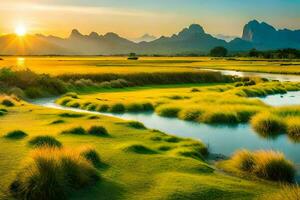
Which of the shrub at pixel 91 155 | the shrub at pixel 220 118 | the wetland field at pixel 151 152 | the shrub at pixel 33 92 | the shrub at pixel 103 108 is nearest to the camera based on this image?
the wetland field at pixel 151 152

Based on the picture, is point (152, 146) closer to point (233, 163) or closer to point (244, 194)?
point (233, 163)

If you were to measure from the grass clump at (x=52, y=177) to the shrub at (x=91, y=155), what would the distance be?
1.51 meters

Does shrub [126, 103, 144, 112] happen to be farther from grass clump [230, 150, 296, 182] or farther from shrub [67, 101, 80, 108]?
grass clump [230, 150, 296, 182]

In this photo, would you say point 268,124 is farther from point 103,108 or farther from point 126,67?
point 126,67

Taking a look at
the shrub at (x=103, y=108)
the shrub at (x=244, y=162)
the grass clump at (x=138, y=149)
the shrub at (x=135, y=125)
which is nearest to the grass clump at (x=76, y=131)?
the shrub at (x=135, y=125)

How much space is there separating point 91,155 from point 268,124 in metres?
17.2

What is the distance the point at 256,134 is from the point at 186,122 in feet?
22.5

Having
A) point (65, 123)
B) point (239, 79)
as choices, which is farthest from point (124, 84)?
point (65, 123)

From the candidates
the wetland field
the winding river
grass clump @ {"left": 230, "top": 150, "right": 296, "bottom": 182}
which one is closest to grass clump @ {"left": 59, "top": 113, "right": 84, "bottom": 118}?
the wetland field

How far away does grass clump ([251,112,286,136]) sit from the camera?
30.5m

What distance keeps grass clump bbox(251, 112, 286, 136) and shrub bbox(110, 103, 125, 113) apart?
1390 cm

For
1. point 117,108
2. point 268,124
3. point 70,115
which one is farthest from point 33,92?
point 268,124

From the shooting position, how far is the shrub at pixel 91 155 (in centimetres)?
1711

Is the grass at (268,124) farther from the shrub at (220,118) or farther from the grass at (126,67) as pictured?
the grass at (126,67)
